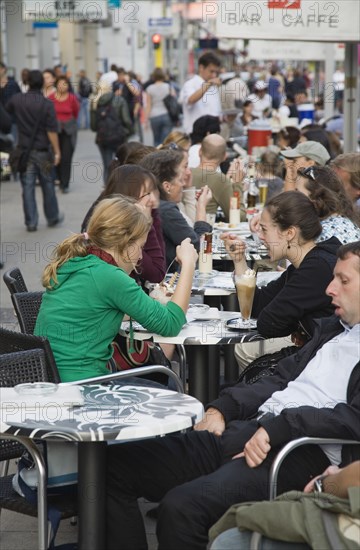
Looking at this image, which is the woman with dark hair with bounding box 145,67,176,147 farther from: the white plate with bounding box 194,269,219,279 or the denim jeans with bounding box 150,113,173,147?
the white plate with bounding box 194,269,219,279

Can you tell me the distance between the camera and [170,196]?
733 cm

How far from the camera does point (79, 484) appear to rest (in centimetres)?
365

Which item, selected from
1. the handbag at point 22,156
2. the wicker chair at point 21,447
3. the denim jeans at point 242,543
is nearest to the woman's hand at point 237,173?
the handbag at point 22,156

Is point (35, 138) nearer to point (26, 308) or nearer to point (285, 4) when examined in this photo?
point (285, 4)

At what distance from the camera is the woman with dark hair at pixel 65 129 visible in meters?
16.9

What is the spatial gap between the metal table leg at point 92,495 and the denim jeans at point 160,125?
57.6ft

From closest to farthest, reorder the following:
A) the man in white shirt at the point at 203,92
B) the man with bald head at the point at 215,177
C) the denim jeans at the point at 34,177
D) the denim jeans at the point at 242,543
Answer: the denim jeans at the point at 242,543 → the man with bald head at the point at 215,177 → the denim jeans at the point at 34,177 → the man in white shirt at the point at 203,92

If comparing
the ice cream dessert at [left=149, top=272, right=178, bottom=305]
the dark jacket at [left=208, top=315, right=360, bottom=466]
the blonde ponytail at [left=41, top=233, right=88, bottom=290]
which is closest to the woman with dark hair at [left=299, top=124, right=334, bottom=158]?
the ice cream dessert at [left=149, top=272, right=178, bottom=305]

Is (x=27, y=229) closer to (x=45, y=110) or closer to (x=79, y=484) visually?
(x=45, y=110)

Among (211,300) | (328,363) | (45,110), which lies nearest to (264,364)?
(328,363)

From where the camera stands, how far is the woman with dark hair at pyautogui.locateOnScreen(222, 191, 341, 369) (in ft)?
16.1

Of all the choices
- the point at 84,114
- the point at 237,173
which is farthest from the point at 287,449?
the point at 84,114

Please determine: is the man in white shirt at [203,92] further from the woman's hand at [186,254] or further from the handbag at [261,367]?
the handbag at [261,367]

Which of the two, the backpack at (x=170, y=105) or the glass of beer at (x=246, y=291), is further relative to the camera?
the backpack at (x=170, y=105)
